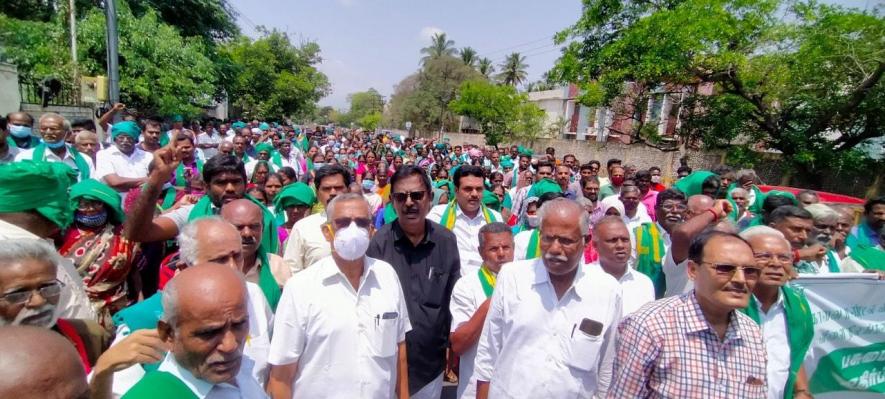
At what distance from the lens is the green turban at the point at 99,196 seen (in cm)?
284

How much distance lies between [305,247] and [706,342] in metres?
2.66

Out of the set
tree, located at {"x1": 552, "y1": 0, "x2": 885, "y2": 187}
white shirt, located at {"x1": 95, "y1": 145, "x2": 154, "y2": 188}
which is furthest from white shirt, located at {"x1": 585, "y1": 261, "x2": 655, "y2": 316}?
tree, located at {"x1": 552, "y1": 0, "x2": 885, "y2": 187}

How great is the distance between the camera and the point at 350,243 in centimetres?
237

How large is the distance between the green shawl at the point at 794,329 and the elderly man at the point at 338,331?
6.42ft

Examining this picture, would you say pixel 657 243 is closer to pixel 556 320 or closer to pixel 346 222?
pixel 556 320

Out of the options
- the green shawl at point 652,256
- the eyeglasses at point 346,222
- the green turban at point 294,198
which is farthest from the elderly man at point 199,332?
the green shawl at point 652,256

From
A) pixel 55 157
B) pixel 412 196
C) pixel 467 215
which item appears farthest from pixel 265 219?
pixel 55 157

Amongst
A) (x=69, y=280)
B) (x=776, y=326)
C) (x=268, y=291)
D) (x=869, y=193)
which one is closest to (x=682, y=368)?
(x=776, y=326)

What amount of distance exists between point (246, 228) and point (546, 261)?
167 centimetres

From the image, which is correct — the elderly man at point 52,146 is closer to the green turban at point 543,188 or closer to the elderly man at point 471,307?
the elderly man at point 471,307

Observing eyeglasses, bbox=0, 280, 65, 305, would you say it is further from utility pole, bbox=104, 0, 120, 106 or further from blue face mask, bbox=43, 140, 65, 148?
utility pole, bbox=104, 0, 120, 106

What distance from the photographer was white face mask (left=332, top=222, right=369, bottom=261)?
2.37 metres

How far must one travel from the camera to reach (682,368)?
83.3 inches

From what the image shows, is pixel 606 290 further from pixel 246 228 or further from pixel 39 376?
pixel 39 376
